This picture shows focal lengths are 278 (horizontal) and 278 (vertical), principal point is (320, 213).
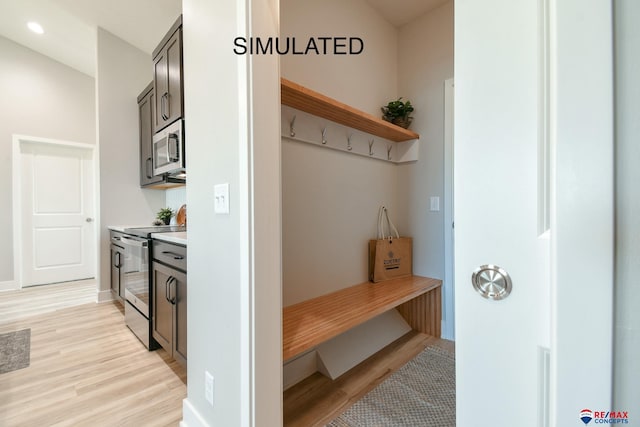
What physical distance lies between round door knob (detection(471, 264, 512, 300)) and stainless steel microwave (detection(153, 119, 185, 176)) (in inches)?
82.5

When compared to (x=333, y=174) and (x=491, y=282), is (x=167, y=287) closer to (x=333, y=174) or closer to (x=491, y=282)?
(x=333, y=174)

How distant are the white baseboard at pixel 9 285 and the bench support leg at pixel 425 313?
4767mm

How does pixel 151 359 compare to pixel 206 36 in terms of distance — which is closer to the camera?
pixel 206 36

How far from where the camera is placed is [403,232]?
2543 mm

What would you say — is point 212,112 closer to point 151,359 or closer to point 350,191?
point 350,191

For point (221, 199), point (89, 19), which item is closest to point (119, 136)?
point (89, 19)

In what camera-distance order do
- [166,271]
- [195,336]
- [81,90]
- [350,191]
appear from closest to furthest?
[195,336]
[166,271]
[350,191]
[81,90]

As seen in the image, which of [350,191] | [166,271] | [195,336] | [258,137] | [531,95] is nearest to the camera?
[531,95]

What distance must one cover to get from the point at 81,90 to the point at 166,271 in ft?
13.4

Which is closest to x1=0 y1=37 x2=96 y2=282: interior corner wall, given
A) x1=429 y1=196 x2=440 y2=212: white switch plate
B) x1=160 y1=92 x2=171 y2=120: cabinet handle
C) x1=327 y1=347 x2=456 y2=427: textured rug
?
x1=160 y1=92 x2=171 y2=120: cabinet handle

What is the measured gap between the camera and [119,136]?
10.6ft

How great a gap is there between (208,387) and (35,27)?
15.0 ft

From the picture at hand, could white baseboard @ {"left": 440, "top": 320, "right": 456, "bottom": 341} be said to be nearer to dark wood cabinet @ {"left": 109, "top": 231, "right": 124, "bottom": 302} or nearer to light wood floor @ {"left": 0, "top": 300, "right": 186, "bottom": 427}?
light wood floor @ {"left": 0, "top": 300, "right": 186, "bottom": 427}

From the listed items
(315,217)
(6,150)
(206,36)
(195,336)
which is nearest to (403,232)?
(315,217)
